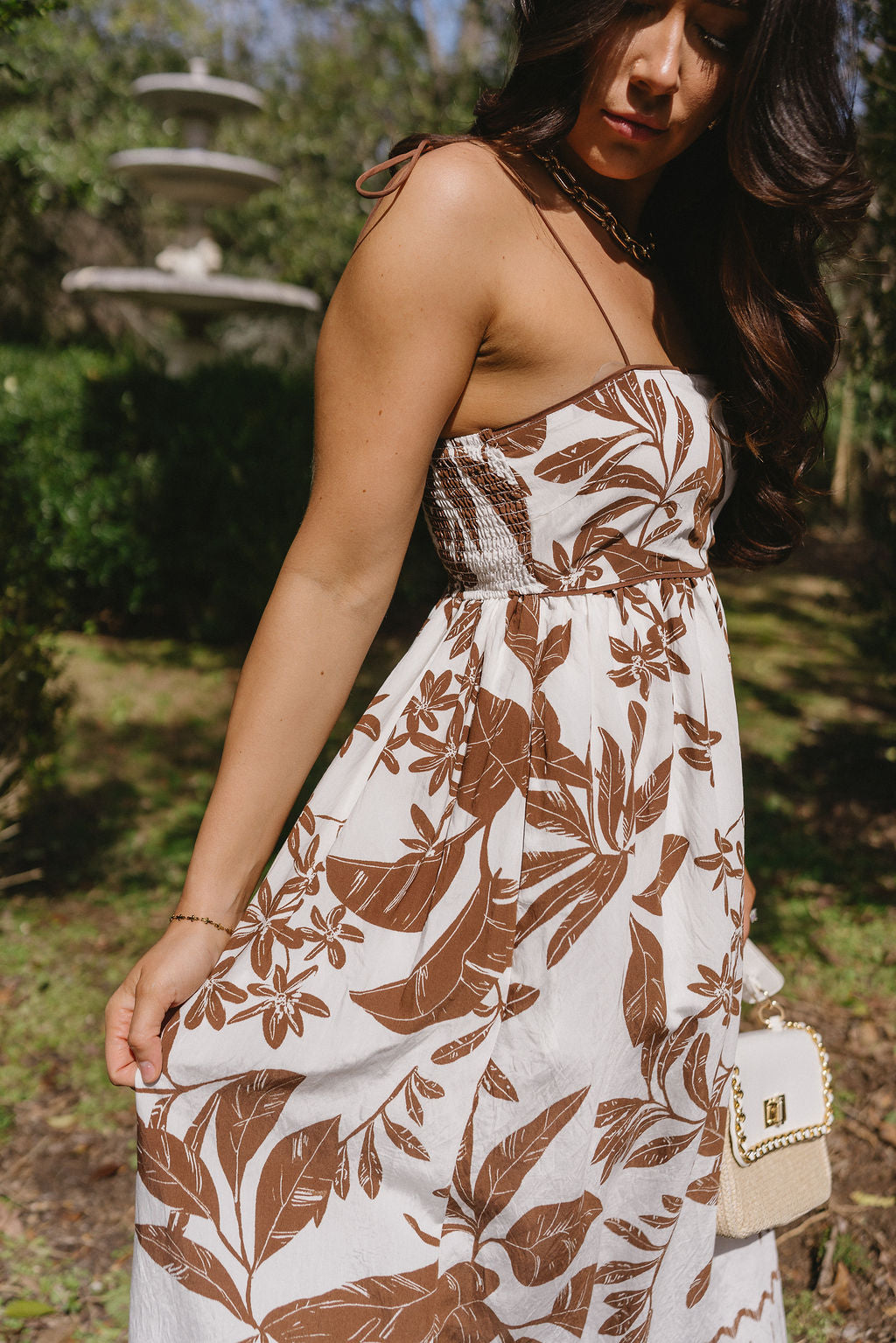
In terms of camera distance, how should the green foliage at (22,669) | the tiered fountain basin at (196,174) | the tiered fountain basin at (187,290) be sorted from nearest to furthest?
the green foliage at (22,669), the tiered fountain basin at (187,290), the tiered fountain basin at (196,174)

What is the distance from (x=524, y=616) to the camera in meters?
1.26

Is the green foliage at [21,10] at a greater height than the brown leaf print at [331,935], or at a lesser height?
greater

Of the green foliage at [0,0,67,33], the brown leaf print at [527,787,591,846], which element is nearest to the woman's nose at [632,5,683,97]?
the brown leaf print at [527,787,591,846]

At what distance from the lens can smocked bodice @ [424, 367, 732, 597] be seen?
121 cm

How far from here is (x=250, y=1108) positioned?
1.16 meters

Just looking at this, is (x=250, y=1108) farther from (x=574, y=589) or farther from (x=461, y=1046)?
(x=574, y=589)

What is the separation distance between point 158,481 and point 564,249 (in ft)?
20.4

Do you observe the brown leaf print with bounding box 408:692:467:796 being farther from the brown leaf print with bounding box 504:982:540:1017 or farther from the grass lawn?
the grass lawn

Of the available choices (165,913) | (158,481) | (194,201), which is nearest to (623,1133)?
(165,913)

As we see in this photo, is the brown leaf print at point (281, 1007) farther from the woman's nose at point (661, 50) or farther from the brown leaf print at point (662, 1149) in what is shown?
the woman's nose at point (661, 50)

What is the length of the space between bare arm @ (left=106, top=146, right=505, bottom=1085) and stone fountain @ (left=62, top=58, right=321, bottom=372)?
23.3 ft

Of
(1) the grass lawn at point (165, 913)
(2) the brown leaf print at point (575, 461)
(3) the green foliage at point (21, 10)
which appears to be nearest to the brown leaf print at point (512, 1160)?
(2) the brown leaf print at point (575, 461)

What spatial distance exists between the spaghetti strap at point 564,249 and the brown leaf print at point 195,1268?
1111 mm

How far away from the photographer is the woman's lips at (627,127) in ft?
4.12
